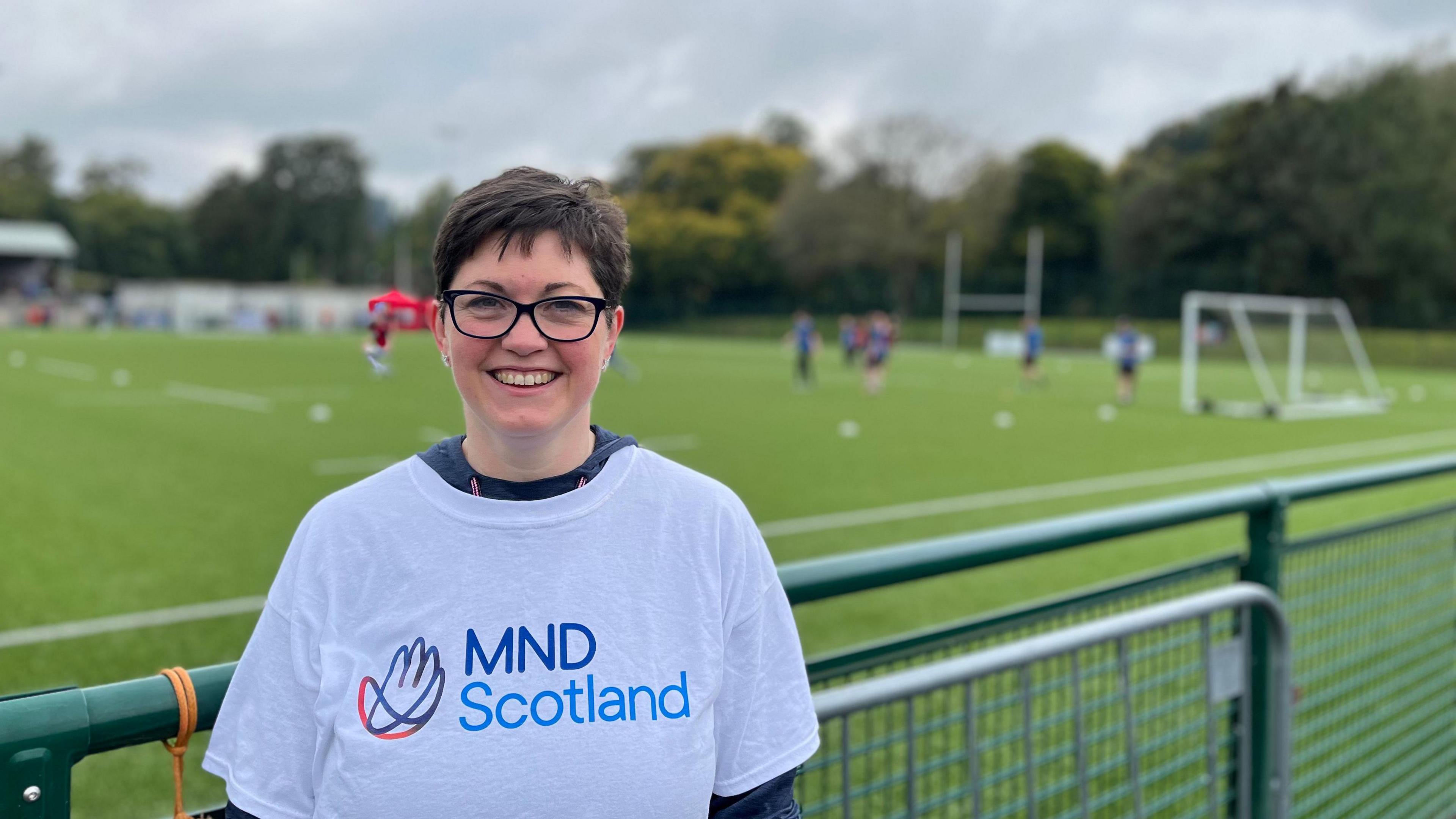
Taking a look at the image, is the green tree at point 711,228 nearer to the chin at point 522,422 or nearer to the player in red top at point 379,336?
the player in red top at point 379,336

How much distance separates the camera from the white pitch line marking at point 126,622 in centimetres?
590

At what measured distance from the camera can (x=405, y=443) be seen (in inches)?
564

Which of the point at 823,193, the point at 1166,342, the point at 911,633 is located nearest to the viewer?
the point at 911,633

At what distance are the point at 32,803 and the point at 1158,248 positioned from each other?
60.0 metres

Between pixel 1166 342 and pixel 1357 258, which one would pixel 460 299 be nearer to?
pixel 1166 342

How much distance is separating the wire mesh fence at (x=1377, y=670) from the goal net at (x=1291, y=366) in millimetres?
17805

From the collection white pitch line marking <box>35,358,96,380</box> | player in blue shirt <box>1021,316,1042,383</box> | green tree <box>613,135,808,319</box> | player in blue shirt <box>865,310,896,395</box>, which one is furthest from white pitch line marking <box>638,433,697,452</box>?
green tree <box>613,135,808,319</box>

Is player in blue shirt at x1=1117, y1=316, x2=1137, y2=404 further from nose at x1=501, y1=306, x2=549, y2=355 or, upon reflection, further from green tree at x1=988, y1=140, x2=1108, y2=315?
green tree at x1=988, y1=140, x2=1108, y2=315

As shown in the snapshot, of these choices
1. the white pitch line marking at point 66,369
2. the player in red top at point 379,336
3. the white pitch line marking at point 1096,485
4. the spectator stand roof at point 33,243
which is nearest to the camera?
the player in red top at point 379,336

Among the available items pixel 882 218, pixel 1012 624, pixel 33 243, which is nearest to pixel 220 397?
pixel 1012 624

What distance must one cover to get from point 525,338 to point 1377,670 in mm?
3482

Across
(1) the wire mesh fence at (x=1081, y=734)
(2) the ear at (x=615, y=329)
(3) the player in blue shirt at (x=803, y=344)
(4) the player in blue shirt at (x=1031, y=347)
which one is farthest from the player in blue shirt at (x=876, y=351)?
(2) the ear at (x=615, y=329)

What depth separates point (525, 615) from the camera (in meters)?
1.42

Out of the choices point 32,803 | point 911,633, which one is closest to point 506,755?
point 32,803
